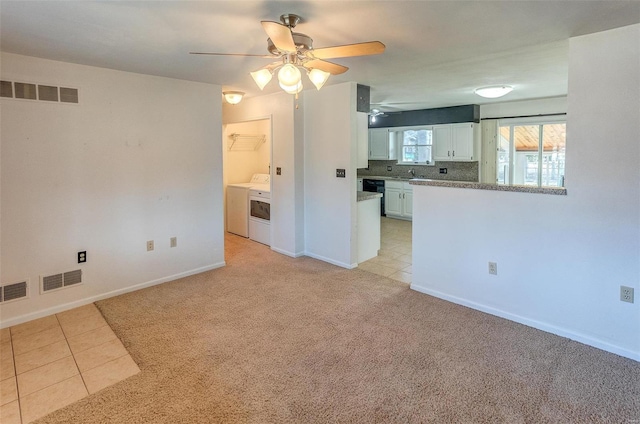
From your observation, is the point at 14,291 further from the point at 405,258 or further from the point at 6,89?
the point at 405,258

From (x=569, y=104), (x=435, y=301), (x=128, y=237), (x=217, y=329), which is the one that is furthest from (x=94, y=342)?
(x=569, y=104)

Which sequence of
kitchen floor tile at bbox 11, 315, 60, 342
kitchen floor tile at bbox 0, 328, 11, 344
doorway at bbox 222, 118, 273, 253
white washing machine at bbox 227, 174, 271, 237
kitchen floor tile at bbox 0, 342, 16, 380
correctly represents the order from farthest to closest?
doorway at bbox 222, 118, 273, 253 < white washing machine at bbox 227, 174, 271, 237 < kitchen floor tile at bbox 11, 315, 60, 342 < kitchen floor tile at bbox 0, 328, 11, 344 < kitchen floor tile at bbox 0, 342, 16, 380

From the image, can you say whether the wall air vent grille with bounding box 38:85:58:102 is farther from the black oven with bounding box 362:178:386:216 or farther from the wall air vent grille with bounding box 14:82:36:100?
the black oven with bounding box 362:178:386:216

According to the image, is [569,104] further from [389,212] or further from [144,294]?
[389,212]

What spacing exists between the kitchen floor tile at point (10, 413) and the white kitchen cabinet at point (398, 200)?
21.8 ft

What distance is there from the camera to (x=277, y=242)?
5.29 m

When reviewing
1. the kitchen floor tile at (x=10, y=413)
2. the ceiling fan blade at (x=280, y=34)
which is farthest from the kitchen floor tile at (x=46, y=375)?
the ceiling fan blade at (x=280, y=34)

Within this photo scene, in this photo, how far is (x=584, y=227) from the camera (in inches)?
104

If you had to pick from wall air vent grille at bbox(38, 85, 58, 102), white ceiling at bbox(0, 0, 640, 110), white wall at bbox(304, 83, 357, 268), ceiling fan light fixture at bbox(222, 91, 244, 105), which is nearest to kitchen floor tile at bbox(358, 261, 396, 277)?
white wall at bbox(304, 83, 357, 268)

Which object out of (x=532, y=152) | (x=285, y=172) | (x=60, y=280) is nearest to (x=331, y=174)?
(x=285, y=172)

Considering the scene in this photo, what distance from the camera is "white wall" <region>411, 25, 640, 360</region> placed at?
2436 mm

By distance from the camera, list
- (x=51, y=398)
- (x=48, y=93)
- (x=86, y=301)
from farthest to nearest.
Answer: (x=86, y=301) → (x=48, y=93) → (x=51, y=398)

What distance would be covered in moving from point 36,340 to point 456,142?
6692 mm

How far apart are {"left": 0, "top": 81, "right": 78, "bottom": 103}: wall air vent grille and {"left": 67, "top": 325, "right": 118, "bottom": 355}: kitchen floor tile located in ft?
6.93
